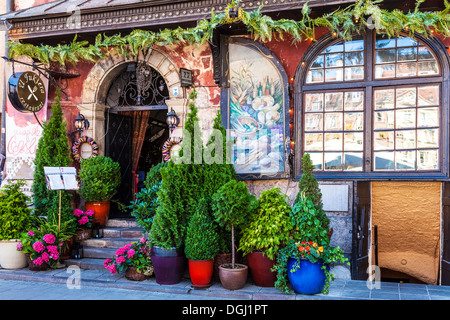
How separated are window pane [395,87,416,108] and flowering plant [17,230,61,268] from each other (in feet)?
21.0

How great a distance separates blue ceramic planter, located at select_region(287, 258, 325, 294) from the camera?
5840 millimetres

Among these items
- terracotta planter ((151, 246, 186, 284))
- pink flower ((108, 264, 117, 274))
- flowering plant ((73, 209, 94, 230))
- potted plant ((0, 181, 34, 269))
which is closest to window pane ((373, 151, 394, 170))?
terracotta planter ((151, 246, 186, 284))

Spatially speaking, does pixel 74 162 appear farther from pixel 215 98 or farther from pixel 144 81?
pixel 215 98

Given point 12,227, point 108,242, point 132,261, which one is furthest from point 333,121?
point 12,227

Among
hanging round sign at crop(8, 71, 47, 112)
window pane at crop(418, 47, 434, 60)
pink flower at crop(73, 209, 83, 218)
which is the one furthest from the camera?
pink flower at crop(73, 209, 83, 218)

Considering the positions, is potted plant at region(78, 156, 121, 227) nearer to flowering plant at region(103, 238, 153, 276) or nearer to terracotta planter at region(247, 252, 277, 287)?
flowering plant at region(103, 238, 153, 276)

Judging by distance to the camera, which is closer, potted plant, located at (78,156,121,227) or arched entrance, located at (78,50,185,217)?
potted plant, located at (78,156,121,227)

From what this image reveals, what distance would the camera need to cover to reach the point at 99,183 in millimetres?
8336

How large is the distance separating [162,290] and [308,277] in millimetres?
2189

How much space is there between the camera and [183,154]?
669cm

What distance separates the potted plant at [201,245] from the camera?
6230mm

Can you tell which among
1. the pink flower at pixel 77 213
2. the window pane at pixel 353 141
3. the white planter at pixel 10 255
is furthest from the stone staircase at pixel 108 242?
the window pane at pixel 353 141

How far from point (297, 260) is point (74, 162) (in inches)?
216

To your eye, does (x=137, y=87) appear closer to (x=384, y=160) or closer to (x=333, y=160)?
(x=333, y=160)
